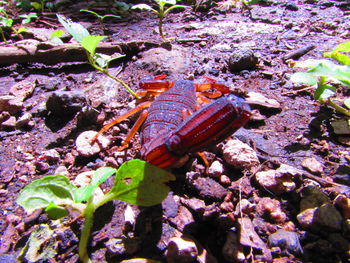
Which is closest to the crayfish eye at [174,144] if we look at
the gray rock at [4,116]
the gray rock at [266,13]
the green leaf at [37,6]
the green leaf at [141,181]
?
the green leaf at [141,181]

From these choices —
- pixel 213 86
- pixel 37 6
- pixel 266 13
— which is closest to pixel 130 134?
pixel 213 86

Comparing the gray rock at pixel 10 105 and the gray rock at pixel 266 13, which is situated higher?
the gray rock at pixel 266 13

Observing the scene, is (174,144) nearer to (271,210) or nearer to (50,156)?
(271,210)

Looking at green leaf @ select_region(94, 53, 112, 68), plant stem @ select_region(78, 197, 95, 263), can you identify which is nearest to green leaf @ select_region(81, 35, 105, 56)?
green leaf @ select_region(94, 53, 112, 68)

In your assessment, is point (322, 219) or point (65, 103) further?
point (65, 103)

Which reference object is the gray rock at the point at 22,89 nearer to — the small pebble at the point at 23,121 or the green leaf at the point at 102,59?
the small pebble at the point at 23,121

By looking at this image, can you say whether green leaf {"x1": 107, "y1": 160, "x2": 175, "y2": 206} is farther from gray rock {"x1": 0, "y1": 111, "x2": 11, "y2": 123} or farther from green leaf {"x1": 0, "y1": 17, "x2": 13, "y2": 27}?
green leaf {"x1": 0, "y1": 17, "x2": 13, "y2": 27}

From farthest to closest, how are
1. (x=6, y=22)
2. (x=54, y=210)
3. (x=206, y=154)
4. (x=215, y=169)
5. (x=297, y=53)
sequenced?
1. (x=6, y=22)
2. (x=297, y=53)
3. (x=206, y=154)
4. (x=215, y=169)
5. (x=54, y=210)
